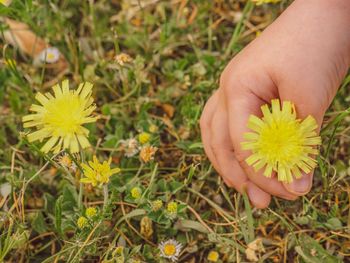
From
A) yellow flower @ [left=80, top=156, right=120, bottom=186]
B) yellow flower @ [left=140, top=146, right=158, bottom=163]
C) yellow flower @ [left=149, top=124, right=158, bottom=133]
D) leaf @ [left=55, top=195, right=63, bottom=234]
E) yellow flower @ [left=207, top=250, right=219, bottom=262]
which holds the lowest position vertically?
yellow flower @ [left=207, top=250, right=219, bottom=262]

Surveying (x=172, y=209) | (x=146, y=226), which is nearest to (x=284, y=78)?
(x=172, y=209)

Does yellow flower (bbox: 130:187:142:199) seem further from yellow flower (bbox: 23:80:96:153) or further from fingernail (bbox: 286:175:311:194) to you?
fingernail (bbox: 286:175:311:194)

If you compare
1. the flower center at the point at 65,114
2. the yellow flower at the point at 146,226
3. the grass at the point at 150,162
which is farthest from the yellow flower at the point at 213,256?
the flower center at the point at 65,114

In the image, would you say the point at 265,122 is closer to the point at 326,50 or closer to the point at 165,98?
the point at 326,50

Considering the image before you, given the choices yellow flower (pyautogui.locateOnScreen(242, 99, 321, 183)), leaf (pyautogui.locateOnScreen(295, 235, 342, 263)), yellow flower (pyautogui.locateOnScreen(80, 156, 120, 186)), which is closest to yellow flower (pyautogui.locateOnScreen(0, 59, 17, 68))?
yellow flower (pyautogui.locateOnScreen(80, 156, 120, 186))

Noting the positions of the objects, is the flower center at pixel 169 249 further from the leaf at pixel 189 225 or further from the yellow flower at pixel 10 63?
the yellow flower at pixel 10 63

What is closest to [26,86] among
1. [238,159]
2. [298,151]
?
[238,159]

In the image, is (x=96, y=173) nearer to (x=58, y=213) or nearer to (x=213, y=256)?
(x=58, y=213)
